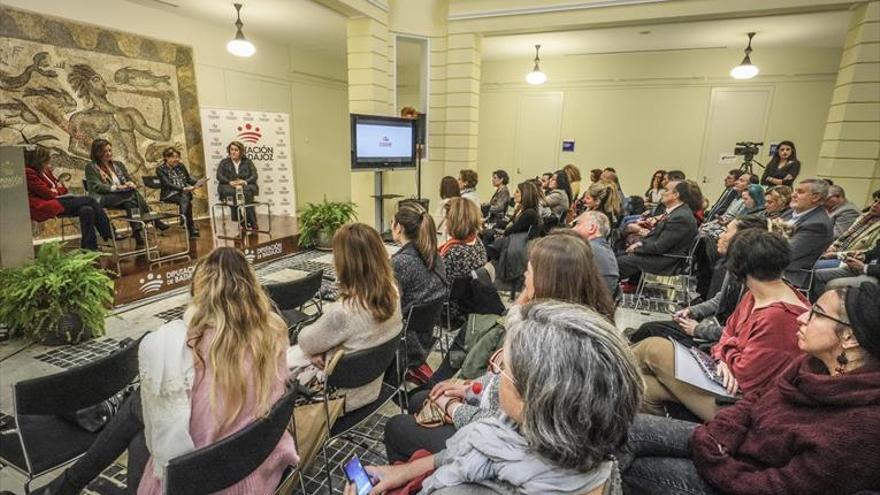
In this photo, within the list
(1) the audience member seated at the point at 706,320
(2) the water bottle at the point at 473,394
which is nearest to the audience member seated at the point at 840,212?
(1) the audience member seated at the point at 706,320

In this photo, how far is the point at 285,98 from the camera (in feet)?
27.4

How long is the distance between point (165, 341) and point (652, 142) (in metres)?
9.01

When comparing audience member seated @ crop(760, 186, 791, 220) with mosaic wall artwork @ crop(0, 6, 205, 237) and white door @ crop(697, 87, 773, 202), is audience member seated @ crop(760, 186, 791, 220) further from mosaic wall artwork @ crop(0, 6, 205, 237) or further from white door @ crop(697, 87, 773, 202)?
mosaic wall artwork @ crop(0, 6, 205, 237)

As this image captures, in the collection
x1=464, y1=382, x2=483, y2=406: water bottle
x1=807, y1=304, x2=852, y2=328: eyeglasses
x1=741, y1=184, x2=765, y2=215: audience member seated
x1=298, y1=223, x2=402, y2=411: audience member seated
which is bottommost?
x1=464, y1=382, x2=483, y2=406: water bottle

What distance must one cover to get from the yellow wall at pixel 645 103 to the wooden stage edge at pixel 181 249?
212 inches

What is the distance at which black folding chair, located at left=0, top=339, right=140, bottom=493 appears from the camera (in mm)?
1368

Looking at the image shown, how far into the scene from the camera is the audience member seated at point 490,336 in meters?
1.44

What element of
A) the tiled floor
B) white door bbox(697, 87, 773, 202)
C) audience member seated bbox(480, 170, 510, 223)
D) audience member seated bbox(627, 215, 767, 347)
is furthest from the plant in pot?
white door bbox(697, 87, 773, 202)

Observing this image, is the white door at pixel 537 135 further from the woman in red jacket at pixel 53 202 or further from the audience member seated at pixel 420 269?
the woman in red jacket at pixel 53 202

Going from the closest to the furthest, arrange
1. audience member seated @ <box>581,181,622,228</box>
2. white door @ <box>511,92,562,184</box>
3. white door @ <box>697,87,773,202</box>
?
audience member seated @ <box>581,181,622,228</box>, white door @ <box>697,87,773,202</box>, white door @ <box>511,92,562,184</box>

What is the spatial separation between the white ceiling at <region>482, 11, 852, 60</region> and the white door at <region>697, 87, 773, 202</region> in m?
0.81

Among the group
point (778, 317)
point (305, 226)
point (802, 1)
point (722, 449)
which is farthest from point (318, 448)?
point (802, 1)

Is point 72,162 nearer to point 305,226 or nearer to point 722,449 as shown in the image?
point 305,226

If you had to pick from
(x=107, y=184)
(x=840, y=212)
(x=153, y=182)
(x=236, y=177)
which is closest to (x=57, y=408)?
(x=107, y=184)
